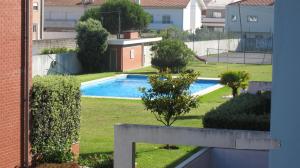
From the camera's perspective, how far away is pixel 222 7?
105 m

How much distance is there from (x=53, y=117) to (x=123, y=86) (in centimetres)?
2252

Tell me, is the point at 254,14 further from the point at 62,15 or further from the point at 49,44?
the point at 49,44

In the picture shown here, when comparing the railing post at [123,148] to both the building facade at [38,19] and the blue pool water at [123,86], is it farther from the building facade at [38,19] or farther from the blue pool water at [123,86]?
the building facade at [38,19]

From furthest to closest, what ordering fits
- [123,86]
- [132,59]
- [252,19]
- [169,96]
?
[252,19] → [132,59] → [123,86] → [169,96]

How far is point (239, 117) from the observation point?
18.1m

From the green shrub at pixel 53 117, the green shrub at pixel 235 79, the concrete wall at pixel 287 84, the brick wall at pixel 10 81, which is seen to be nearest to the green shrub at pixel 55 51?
the green shrub at pixel 235 79

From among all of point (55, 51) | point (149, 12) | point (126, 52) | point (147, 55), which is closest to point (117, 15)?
point (147, 55)

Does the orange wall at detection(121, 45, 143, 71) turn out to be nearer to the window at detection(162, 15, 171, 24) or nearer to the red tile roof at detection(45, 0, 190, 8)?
the red tile roof at detection(45, 0, 190, 8)

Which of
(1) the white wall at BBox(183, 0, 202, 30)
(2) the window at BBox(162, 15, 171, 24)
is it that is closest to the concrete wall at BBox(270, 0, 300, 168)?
(2) the window at BBox(162, 15, 171, 24)

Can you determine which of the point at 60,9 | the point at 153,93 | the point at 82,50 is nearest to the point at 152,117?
the point at 153,93

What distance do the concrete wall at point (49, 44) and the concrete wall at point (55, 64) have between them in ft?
6.52

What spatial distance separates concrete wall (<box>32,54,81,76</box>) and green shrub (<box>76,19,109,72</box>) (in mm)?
578

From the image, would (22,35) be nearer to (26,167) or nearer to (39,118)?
(39,118)

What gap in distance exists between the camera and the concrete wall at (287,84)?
8883 millimetres
